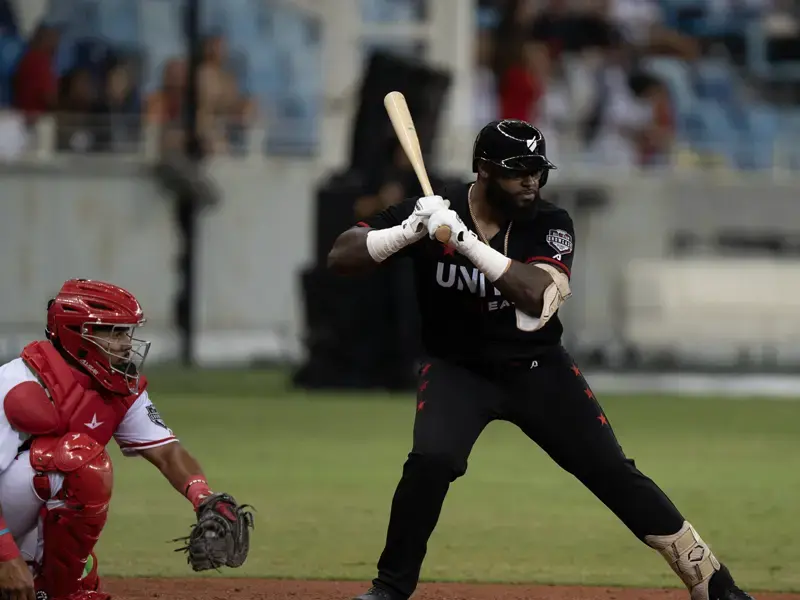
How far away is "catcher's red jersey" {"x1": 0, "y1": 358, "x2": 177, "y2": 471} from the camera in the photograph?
5559 mm

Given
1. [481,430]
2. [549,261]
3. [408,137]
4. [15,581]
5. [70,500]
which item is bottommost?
[15,581]

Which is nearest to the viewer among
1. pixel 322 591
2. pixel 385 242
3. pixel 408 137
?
pixel 385 242

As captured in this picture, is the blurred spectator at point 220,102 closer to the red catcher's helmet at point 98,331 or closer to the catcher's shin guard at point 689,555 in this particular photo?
the red catcher's helmet at point 98,331

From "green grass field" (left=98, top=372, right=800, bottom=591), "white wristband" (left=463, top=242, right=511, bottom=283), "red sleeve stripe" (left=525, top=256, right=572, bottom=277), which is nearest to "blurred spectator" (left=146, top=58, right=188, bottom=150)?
"green grass field" (left=98, top=372, right=800, bottom=591)

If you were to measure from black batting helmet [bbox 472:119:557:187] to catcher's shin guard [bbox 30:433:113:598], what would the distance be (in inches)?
67.5

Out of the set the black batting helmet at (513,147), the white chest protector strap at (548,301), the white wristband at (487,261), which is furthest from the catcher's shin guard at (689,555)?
the black batting helmet at (513,147)

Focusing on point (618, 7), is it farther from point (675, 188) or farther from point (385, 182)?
point (385, 182)

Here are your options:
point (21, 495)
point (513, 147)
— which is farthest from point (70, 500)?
point (513, 147)

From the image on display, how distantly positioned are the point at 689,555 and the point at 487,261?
1319mm

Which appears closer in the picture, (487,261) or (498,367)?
(487,261)

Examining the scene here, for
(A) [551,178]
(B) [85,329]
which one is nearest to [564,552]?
(B) [85,329]

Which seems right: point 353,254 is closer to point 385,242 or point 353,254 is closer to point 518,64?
point 385,242

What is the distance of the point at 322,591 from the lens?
6.68 metres

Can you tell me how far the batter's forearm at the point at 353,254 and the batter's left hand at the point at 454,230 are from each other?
1.06 ft
